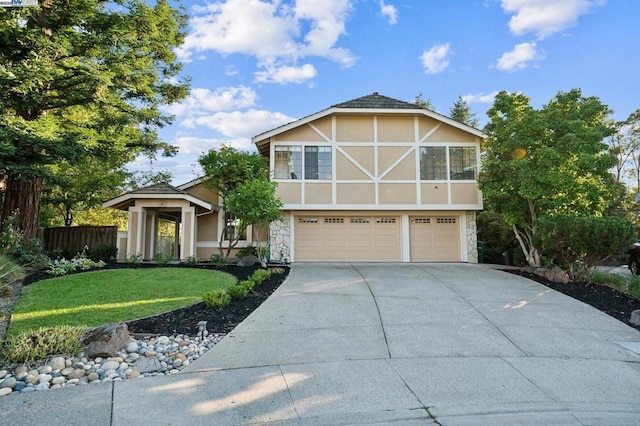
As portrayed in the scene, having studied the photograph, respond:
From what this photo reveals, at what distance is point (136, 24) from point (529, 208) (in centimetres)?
1575

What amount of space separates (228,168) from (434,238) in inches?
358

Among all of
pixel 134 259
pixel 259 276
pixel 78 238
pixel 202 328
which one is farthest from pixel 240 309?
pixel 78 238

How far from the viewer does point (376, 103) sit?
47.7 ft

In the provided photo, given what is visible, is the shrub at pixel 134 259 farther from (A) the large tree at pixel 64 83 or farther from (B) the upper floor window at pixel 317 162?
(B) the upper floor window at pixel 317 162

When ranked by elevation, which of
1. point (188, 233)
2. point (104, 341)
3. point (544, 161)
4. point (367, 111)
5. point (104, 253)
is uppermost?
point (367, 111)

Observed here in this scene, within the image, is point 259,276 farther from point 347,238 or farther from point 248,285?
point 347,238

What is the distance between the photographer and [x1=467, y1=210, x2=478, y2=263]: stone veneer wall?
14.3 m

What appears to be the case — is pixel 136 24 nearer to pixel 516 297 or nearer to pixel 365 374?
pixel 365 374

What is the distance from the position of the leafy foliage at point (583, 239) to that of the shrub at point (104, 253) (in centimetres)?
1528

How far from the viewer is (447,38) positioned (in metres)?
12.1

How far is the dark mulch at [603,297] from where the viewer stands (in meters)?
7.13

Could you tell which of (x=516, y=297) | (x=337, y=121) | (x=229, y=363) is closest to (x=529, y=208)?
(x=516, y=297)

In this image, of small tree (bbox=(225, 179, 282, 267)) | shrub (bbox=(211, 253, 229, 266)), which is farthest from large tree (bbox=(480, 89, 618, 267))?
shrub (bbox=(211, 253, 229, 266))

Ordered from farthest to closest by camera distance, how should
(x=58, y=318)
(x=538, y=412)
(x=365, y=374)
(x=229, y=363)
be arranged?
(x=58, y=318) → (x=229, y=363) → (x=365, y=374) → (x=538, y=412)
